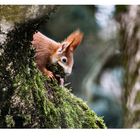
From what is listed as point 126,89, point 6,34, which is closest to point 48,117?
point 6,34

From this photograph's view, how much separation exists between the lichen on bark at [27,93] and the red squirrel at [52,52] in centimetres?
5

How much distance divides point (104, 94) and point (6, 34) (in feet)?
6.15

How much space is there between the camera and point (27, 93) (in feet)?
5.14

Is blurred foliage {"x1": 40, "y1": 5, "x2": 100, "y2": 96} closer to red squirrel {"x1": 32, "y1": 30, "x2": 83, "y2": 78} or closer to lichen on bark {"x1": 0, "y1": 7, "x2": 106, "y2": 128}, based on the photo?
red squirrel {"x1": 32, "y1": 30, "x2": 83, "y2": 78}

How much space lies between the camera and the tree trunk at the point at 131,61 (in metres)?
2.10

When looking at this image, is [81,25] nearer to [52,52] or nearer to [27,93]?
[52,52]

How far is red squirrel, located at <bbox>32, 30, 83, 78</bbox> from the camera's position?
167cm

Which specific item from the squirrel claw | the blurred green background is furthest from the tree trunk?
the squirrel claw

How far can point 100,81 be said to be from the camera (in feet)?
10.9

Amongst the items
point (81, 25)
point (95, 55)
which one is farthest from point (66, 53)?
point (95, 55)

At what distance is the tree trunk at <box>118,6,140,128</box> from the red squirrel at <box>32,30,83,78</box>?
0.35 m
